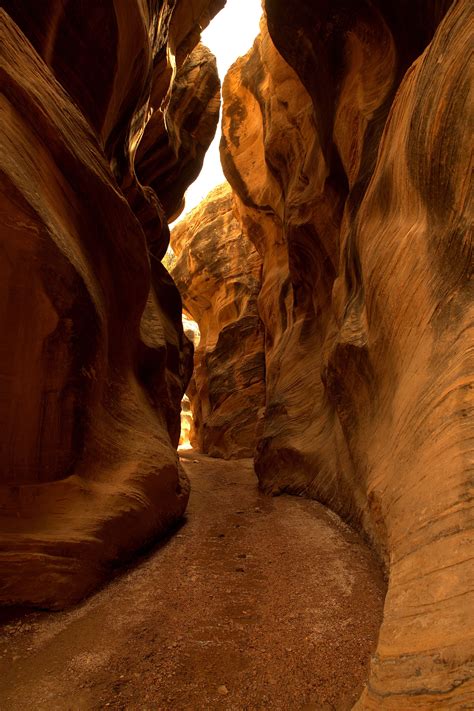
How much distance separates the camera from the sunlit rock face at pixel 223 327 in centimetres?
1711

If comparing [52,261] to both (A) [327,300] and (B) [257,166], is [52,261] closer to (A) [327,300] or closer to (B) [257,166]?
(A) [327,300]

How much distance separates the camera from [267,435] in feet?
30.4

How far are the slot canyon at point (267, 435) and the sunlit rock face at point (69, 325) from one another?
2 centimetres

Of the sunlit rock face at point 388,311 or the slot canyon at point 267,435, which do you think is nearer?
the sunlit rock face at point 388,311

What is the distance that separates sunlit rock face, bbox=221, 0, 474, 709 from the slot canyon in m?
0.02

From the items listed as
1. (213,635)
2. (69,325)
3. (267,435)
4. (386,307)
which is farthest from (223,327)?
(213,635)

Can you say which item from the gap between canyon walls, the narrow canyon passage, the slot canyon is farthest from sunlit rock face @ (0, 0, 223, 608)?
the gap between canyon walls

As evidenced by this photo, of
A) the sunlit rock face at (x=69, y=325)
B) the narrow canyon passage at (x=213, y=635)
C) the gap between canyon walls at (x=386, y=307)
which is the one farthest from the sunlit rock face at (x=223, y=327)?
the narrow canyon passage at (x=213, y=635)

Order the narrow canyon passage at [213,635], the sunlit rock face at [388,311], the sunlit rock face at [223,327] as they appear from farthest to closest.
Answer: the sunlit rock face at [223,327], the narrow canyon passage at [213,635], the sunlit rock face at [388,311]

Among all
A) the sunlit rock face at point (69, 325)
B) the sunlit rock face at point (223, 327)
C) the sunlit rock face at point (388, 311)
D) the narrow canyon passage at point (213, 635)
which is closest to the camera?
the sunlit rock face at point (388, 311)

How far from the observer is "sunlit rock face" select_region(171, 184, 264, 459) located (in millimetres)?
17109

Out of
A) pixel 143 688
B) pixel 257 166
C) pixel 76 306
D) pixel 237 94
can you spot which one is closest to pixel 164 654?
pixel 143 688

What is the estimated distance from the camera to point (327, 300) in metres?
9.59

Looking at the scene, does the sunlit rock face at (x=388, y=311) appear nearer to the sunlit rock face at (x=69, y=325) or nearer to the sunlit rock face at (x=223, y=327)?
the sunlit rock face at (x=69, y=325)
